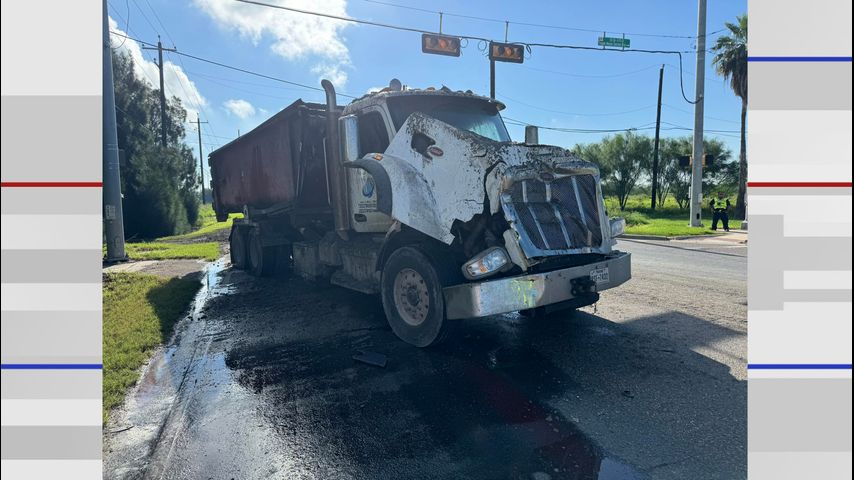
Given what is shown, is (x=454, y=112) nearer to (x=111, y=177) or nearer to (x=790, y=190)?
(x=790, y=190)

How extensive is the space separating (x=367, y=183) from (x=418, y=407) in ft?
9.28

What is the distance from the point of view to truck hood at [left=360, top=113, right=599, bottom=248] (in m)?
4.15

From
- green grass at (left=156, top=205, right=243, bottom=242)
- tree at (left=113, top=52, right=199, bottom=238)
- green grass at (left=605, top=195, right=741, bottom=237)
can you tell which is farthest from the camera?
tree at (left=113, top=52, right=199, bottom=238)

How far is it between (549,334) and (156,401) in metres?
3.60

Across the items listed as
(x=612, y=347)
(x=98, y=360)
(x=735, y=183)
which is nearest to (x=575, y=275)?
(x=612, y=347)

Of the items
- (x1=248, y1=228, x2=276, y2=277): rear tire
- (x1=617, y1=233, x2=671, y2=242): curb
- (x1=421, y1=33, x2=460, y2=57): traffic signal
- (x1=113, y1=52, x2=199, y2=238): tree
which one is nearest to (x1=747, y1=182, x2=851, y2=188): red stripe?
(x1=248, y1=228, x2=276, y2=277): rear tire

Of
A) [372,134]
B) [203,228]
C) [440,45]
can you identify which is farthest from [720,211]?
[203,228]

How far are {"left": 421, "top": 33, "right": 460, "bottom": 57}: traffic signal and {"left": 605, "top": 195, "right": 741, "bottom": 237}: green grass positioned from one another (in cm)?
747

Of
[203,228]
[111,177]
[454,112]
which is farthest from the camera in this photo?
[203,228]

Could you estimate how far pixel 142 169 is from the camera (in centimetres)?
2270

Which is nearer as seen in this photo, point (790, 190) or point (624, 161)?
point (790, 190)

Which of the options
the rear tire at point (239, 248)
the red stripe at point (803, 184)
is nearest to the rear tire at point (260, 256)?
the rear tire at point (239, 248)

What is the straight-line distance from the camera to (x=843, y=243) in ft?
5.71

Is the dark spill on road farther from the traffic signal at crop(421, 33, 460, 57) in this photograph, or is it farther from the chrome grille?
the traffic signal at crop(421, 33, 460, 57)
